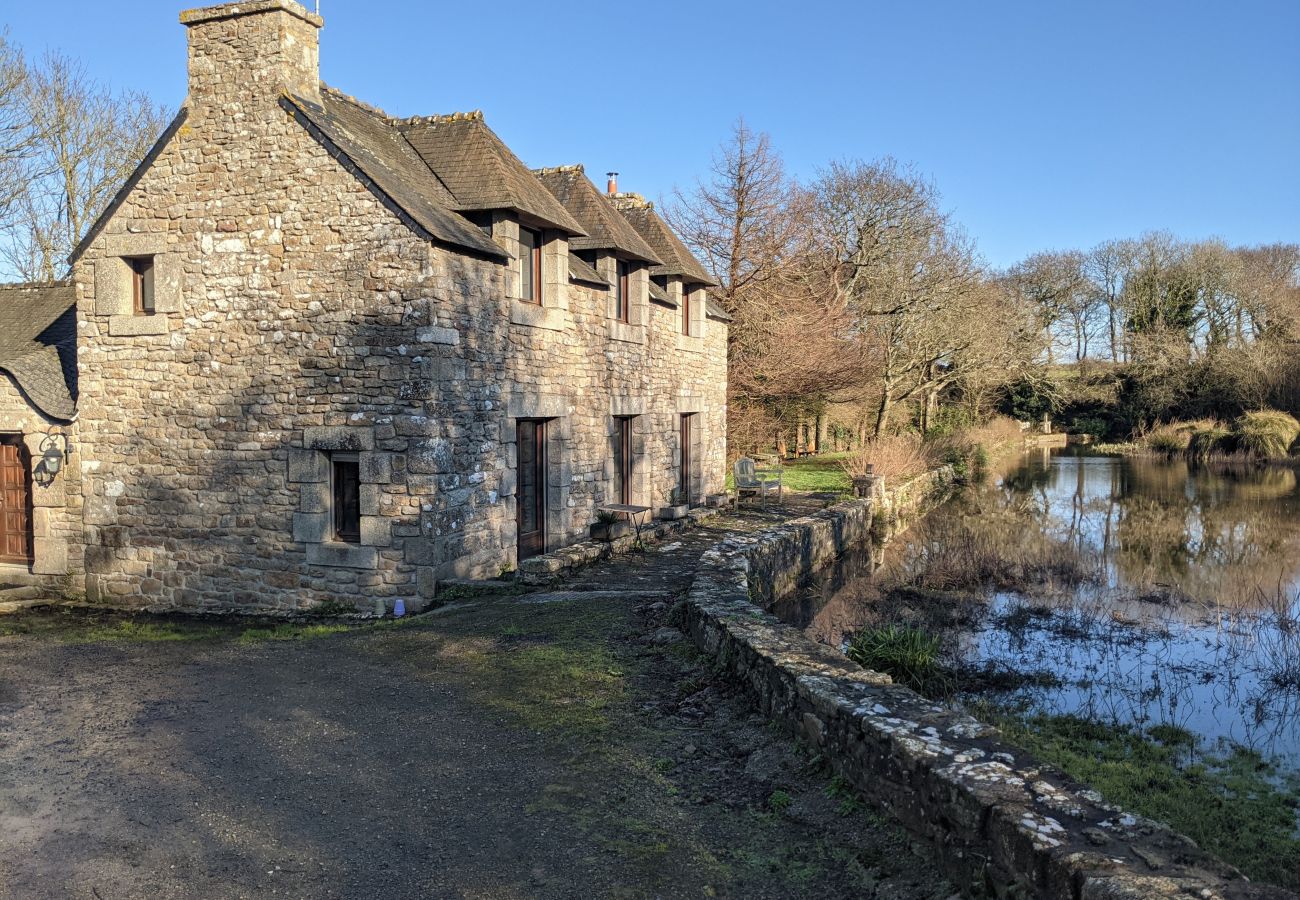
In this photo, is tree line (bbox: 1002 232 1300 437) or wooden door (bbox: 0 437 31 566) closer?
wooden door (bbox: 0 437 31 566)

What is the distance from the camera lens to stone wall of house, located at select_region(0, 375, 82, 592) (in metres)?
11.2

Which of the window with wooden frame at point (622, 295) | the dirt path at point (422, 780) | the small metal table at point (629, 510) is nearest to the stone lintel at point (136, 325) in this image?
the dirt path at point (422, 780)

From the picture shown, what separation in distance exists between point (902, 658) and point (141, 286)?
982 cm

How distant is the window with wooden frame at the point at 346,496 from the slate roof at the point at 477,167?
337 centimetres

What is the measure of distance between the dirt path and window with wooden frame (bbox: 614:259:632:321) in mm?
7295

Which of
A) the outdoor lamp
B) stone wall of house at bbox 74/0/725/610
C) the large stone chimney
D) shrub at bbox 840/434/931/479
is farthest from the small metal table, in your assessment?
shrub at bbox 840/434/931/479

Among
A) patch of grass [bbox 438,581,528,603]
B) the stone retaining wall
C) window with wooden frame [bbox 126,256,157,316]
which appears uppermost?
window with wooden frame [bbox 126,256,157,316]

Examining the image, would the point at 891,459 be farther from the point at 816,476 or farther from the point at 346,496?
the point at 346,496

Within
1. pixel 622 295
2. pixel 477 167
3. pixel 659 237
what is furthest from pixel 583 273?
pixel 659 237

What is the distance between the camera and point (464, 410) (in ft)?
32.4

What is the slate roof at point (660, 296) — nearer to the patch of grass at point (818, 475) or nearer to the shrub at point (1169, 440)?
the patch of grass at point (818, 475)

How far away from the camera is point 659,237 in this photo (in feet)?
53.7

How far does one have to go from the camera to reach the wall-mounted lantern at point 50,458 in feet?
37.1

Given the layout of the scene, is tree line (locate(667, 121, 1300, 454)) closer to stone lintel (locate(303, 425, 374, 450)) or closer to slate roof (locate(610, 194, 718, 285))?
slate roof (locate(610, 194, 718, 285))
